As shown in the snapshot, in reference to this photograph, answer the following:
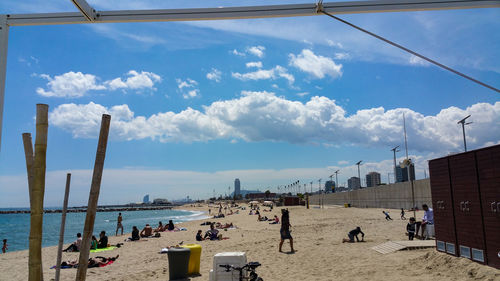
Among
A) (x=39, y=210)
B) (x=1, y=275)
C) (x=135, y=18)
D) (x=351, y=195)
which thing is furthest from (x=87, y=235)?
(x=351, y=195)

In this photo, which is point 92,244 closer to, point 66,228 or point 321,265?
point 321,265

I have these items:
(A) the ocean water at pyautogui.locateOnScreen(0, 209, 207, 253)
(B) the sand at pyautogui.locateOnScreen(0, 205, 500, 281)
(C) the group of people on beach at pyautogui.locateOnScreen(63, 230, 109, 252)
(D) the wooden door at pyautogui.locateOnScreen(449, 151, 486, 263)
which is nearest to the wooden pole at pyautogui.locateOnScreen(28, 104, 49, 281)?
(B) the sand at pyautogui.locateOnScreen(0, 205, 500, 281)

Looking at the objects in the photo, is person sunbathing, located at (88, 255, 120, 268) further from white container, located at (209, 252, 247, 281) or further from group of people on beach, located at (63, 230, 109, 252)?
white container, located at (209, 252, 247, 281)

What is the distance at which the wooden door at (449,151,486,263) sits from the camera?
842cm

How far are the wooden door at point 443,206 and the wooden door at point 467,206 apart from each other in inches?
8.7

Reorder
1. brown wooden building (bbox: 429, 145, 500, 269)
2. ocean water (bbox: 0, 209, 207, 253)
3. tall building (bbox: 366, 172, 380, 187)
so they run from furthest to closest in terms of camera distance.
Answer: tall building (bbox: 366, 172, 380, 187)
ocean water (bbox: 0, 209, 207, 253)
brown wooden building (bbox: 429, 145, 500, 269)

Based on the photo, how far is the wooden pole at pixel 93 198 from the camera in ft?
15.3

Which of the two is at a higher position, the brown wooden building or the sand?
the brown wooden building

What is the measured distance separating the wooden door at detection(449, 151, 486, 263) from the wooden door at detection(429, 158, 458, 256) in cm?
22

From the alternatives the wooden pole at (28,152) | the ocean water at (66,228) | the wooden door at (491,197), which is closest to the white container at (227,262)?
the wooden pole at (28,152)

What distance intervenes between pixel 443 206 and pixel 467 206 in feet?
4.18

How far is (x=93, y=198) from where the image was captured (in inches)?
190

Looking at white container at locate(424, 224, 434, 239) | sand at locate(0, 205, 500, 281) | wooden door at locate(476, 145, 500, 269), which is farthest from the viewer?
white container at locate(424, 224, 434, 239)

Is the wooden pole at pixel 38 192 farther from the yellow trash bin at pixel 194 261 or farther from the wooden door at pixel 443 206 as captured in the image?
the wooden door at pixel 443 206
